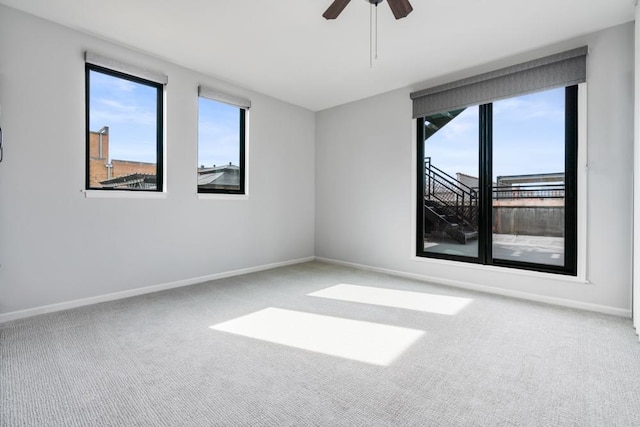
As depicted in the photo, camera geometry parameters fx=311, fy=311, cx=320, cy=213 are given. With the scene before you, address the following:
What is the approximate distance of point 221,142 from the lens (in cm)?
425

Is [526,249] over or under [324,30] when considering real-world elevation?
under

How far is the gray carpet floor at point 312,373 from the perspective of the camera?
1.50 meters

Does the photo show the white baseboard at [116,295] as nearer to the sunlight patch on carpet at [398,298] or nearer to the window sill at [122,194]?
the window sill at [122,194]

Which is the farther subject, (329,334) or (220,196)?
(220,196)

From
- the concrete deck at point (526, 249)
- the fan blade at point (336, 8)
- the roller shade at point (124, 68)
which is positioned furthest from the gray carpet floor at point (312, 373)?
the fan blade at point (336, 8)

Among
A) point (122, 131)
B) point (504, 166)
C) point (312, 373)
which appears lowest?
point (312, 373)

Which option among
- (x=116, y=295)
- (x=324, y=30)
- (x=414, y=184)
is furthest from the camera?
(x=414, y=184)

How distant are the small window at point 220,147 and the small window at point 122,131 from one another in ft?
1.76

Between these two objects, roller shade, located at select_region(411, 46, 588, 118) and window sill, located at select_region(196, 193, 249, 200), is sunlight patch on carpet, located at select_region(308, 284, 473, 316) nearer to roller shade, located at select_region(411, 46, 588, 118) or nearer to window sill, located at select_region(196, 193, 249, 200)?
window sill, located at select_region(196, 193, 249, 200)

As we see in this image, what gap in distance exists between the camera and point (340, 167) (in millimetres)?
5102

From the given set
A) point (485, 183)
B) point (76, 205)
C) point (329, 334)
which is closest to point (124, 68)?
point (76, 205)

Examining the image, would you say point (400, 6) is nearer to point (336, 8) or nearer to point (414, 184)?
point (336, 8)

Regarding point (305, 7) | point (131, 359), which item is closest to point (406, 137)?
point (305, 7)

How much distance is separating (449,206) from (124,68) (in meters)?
4.06
